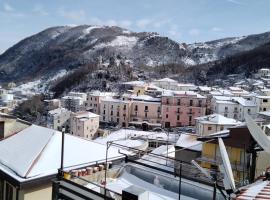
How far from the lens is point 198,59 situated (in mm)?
197625

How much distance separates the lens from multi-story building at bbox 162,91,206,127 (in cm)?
6191

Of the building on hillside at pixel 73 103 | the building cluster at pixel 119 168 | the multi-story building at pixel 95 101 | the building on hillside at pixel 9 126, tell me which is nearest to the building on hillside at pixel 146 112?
the multi-story building at pixel 95 101

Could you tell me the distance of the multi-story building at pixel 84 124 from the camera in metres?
57.5

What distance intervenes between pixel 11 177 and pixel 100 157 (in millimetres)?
2295

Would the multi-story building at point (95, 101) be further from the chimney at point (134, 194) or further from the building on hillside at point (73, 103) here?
the chimney at point (134, 194)

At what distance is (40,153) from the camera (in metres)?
8.20

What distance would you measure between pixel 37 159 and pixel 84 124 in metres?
49.8

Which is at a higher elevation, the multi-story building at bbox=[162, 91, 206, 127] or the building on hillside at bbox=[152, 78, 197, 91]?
the building on hillside at bbox=[152, 78, 197, 91]

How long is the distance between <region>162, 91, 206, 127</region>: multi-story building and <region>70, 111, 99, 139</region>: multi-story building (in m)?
12.5

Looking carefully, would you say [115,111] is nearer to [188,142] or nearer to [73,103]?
[73,103]

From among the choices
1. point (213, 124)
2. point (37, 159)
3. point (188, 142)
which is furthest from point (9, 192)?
point (213, 124)

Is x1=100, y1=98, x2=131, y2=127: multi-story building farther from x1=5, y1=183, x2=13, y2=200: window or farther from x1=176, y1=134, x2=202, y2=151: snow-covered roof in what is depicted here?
x1=5, y1=183, x2=13, y2=200: window

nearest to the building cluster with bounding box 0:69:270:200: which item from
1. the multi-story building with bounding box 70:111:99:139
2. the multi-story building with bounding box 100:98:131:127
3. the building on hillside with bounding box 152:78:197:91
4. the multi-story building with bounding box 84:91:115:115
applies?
the multi-story building with bounding box 70:111:99:139

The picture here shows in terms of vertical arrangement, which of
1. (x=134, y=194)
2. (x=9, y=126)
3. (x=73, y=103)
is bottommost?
(x=73, y=103)
